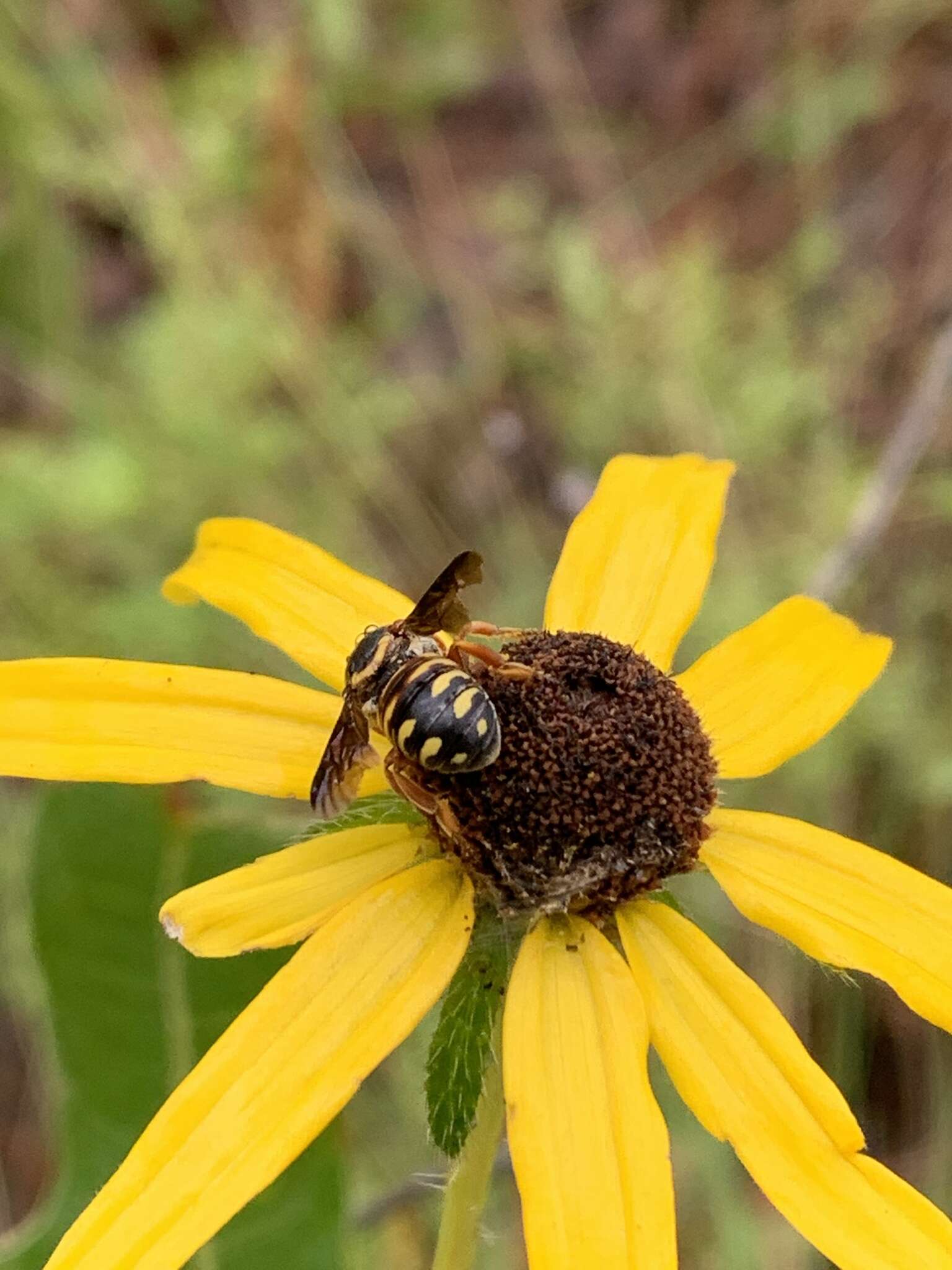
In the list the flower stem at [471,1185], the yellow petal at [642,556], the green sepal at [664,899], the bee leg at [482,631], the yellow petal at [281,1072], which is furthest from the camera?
the yellow petal at [642,556]

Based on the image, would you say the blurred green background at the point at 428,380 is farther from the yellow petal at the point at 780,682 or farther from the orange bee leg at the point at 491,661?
the yellow petal at the point at 780,682

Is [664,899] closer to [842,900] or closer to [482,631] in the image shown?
[842,900]

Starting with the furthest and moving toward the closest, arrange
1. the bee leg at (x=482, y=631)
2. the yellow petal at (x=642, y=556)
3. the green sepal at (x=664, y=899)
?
the yellow petal at (x=642, y=556), the bee leg at (x=482, y=631), the green sepal at (x=664, y=899)

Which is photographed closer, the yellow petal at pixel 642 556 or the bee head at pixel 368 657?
the bee head at pixel 368 657

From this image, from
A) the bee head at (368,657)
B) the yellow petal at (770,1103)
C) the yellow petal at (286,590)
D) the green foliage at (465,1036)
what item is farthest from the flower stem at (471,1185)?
the yellow petal at (286,590)

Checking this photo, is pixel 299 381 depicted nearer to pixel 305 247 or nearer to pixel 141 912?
pixel 305 247

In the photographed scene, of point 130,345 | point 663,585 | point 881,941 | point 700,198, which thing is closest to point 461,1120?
point 881,941
